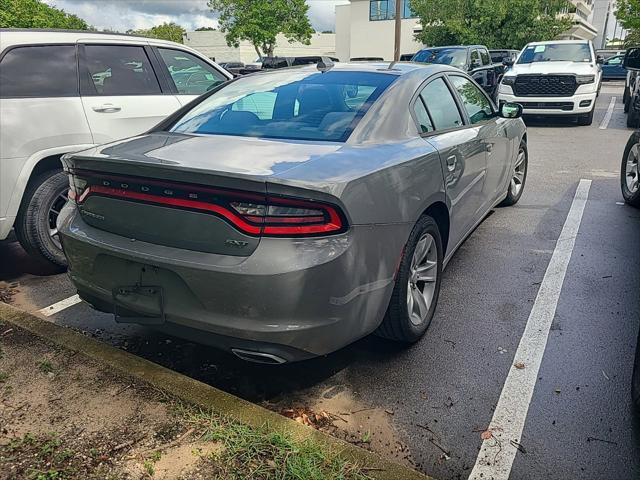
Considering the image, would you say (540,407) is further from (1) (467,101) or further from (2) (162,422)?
(1) (467,101)

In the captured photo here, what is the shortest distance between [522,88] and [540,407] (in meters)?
11.1

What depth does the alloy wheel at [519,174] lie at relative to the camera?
5.84m

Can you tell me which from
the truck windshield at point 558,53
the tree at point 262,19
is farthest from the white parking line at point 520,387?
the tree at point 262,19

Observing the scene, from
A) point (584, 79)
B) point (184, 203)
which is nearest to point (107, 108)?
point (184, 203)

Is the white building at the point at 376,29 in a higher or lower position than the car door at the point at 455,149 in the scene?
higher

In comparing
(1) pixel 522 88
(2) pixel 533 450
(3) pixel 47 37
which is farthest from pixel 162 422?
(1) pixel 522 88

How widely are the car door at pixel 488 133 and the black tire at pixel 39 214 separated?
3249 mm

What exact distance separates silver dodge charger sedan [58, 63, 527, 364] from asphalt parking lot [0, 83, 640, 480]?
13.2 inches

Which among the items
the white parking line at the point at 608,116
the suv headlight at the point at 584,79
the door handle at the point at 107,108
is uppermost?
the door handle at the point at 107,108

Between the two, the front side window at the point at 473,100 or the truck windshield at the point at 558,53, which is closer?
the front side window at the point at 473,100

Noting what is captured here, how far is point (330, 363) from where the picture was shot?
3.03 m

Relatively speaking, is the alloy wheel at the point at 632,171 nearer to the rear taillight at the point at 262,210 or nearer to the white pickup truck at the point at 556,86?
the rear taillight at the point at 262,210

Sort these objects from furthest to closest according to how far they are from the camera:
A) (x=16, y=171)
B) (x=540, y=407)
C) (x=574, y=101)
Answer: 1. (x=574, y=101)
2. (x=16, y=171)
3. (x=540, y=407)

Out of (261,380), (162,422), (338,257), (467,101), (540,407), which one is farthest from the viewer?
(467,101)
